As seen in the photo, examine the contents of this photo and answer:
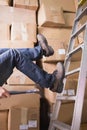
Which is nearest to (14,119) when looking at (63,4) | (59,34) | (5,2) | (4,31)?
(4,31)

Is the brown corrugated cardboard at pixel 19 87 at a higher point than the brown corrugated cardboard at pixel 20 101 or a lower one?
higher

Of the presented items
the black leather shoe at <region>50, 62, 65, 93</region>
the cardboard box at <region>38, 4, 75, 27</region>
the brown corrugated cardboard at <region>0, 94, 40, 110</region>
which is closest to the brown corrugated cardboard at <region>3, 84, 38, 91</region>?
the brown corrugated cardboard at <region>0, 94, 40, 110</region>

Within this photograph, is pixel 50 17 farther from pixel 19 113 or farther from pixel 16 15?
pixel 19 113

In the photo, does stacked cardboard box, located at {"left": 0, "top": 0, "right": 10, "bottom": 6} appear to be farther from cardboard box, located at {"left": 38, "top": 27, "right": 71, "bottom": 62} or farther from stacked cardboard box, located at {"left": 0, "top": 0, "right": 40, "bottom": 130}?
cardboard box, located at {"left": 38, "top": 27, "right": 71, "bottom": 62}

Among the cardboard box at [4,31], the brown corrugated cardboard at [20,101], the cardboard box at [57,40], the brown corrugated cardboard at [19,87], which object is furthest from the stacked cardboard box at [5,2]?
the brown corrugated cardboard at [20,101]

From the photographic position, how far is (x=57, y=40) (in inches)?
92.3

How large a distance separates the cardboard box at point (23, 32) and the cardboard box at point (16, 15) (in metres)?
0.09

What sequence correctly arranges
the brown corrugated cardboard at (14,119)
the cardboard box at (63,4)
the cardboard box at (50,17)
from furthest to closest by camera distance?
the cardboard box at (63,4)
the cardboard box at (50,17)
the brown corrugated cardboard at (14,119)

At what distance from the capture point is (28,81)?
2.20m

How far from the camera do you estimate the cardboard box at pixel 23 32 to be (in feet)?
7.55

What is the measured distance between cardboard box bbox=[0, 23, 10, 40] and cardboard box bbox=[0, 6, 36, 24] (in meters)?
0.08

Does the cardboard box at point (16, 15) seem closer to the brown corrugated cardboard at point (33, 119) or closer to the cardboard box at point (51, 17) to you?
the cardboard box at point (51, 17)

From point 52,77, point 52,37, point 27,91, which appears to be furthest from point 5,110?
point 52,37

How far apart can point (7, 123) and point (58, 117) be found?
44 cm
